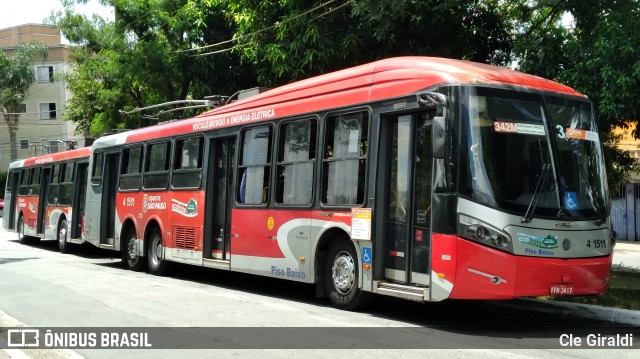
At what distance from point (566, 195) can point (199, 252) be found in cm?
737

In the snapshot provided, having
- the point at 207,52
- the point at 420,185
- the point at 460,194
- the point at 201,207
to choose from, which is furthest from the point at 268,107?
the point at 207,52

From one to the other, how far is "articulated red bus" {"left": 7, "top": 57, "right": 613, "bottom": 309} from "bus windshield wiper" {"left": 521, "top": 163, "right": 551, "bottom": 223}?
1 centimetres

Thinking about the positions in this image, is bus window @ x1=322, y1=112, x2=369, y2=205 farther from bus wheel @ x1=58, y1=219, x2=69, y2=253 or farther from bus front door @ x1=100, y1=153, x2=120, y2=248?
bus wheel @ x1=58, y1=219, x2=69, y2=253

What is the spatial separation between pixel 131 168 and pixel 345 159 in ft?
27.6

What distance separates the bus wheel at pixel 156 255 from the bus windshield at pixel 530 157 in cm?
876

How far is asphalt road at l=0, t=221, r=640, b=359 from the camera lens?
7086mm

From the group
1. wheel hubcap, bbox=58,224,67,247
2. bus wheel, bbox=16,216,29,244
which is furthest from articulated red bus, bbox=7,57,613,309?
bus wheel, bbox=16,216,29,244

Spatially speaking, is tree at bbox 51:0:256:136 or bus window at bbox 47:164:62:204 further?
tree at bbox 51:0:256:136

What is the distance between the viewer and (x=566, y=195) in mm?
8203

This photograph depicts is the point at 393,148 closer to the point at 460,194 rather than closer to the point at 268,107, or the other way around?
the point at 460,194

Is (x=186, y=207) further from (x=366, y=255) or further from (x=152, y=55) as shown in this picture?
Result: (x=152, y=55)

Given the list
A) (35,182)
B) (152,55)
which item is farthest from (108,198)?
(35,182)

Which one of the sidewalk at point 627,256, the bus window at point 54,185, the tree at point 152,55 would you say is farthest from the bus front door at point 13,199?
the sidewalk at point 627,256

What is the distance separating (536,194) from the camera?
802 cm
